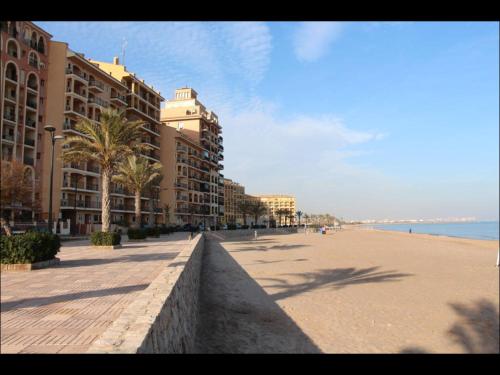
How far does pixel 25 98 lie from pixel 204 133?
158 ft

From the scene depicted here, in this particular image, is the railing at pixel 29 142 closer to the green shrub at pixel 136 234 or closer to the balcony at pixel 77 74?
the balcony at pixel 77 74

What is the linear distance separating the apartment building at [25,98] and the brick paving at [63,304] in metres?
30.0

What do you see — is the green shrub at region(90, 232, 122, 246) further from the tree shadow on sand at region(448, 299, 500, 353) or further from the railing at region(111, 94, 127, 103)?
the railing at region(111, 94, 127, 103)

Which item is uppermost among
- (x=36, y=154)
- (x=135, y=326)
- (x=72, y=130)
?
(x=72, y=130)

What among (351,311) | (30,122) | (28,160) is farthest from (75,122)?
(351,311)

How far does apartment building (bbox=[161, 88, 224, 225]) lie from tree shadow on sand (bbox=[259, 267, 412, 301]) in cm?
6153

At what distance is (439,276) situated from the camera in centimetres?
1691

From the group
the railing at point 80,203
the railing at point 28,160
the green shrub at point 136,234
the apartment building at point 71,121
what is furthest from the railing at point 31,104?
the green shrub at point 136,234

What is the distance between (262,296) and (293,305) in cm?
143

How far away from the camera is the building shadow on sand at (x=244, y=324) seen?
8054mm

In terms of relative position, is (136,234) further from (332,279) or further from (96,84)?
(96,84)
